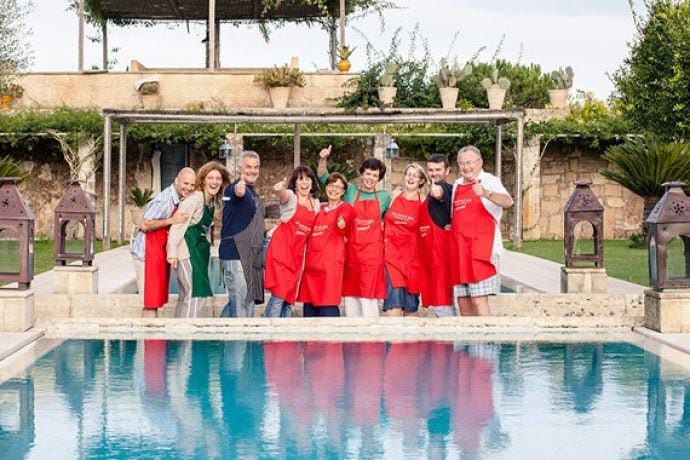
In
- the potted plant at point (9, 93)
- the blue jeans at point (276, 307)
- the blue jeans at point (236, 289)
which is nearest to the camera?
the blue jeans at point (236, 289)

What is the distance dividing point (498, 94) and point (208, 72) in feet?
20.5

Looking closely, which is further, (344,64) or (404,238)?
(344,64)

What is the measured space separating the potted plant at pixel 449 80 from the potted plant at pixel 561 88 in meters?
2.33

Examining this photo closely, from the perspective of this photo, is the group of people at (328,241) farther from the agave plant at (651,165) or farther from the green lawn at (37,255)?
the agave plant at (651,165)

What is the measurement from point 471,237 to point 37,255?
443 inches

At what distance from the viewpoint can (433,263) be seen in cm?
983

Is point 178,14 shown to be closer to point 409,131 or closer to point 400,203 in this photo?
point 409,131

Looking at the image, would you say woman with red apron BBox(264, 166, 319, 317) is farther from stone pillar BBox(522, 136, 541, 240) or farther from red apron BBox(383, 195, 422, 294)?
stone pillar BBox(522, 136, 541, 240)

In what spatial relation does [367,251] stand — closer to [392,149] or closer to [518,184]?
[518,184]

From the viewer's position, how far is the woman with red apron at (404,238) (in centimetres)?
973

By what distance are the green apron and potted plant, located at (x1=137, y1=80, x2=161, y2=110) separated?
16.4 meters

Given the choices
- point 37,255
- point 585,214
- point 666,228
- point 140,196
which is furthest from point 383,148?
point 666,228

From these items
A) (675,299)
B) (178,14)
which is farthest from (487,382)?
(178,14)

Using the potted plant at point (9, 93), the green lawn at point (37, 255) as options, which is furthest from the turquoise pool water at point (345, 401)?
the potted plant at point (9, 93)
